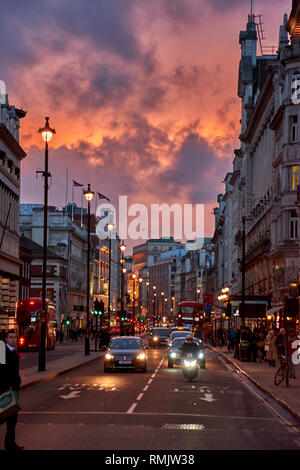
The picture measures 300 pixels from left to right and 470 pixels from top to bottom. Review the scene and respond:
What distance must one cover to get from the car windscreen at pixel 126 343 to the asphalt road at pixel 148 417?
5.99 metres

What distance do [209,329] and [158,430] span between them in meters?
75.8

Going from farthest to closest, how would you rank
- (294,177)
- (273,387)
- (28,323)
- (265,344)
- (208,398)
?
(28,323)
(294,177)
(265,344)
(273,387)
(208,398)

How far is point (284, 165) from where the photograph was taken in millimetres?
60250

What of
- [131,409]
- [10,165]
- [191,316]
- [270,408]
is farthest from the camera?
[191,316]

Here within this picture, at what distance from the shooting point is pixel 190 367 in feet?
103

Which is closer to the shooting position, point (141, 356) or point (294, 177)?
point (141, 356)

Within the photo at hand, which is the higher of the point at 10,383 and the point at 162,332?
the point at 162,332

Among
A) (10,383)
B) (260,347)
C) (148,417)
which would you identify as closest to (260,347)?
(260,347)

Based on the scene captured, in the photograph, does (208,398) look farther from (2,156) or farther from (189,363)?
(2,156)

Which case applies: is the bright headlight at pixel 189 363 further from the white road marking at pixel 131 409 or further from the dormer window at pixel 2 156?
the dormer window at pixel 2 156

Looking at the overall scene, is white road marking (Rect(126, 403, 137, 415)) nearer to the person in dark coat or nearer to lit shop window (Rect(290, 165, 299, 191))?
the person in dark coat

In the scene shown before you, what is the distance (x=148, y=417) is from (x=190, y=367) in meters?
12.6

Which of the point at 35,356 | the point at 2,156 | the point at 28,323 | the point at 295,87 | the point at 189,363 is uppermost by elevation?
the point at 295,87
